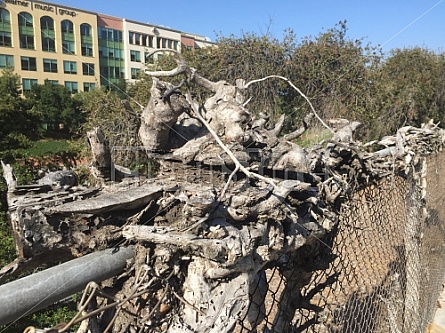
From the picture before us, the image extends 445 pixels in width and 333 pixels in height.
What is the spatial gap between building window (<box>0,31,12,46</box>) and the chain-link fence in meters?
30.4

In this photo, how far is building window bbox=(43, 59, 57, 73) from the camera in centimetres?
2848

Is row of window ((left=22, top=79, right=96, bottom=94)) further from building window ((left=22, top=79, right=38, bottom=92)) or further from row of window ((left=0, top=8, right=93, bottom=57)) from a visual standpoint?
row of window ((left=0, top=8, right=93, bottom=57))

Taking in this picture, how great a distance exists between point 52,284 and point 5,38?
1280 inches

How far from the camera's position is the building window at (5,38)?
89.2 ft

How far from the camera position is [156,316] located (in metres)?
0.99

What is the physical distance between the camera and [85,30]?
28609mm

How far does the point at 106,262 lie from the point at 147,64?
1004 cm

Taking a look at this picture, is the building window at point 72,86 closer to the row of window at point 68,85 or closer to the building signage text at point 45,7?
the row of window at point 68,85

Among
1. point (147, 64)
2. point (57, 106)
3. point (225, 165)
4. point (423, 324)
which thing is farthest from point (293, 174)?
point (57, 106)

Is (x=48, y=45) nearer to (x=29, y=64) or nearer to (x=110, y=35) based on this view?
(x=29, y=64)

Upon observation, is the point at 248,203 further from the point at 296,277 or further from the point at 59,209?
the point at 296,277

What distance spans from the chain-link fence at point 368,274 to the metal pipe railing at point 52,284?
502mm

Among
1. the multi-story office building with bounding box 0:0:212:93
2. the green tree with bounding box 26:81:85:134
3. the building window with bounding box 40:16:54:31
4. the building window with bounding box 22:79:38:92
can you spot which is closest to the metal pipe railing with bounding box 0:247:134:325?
the multi-story office building with bounding box 0:0:212:93

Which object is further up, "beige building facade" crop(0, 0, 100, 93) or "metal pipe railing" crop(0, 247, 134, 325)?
"beige building facade" crop(0, 0, 100, 93)
